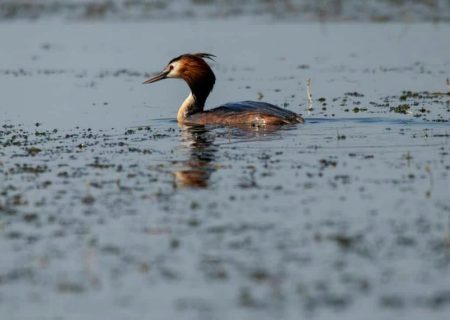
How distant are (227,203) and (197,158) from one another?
8.99 feet

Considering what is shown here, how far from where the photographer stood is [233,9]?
1362 inches

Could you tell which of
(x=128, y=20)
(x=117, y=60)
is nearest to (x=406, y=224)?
(x=117, y=60)

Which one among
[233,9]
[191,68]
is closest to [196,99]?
[191,68]

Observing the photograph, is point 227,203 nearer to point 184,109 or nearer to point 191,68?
point 184,109

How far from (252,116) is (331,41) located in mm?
12123

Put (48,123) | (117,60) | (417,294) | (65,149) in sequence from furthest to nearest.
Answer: (117,60)
(48,123)
(65,149)
(417,294)

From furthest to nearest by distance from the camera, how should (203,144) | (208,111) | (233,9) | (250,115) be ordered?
(233,9) → (208,111) → (250,115) → (203,144)

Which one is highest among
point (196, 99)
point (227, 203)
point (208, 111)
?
point (196, 99)

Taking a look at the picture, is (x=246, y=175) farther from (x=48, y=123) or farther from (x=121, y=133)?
(x=48, y=123)

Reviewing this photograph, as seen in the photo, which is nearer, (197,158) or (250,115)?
(197,158)

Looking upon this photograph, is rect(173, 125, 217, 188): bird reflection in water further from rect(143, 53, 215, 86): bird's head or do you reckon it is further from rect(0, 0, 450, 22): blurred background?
rect(0, 0, 450, 22): blurred background

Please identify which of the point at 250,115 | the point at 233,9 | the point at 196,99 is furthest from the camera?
the point at 233,9

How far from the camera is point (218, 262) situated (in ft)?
29.5

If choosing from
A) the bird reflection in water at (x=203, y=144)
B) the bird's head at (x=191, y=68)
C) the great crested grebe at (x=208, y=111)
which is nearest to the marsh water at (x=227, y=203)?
the bird reflection in water at (x=203, y=144)
